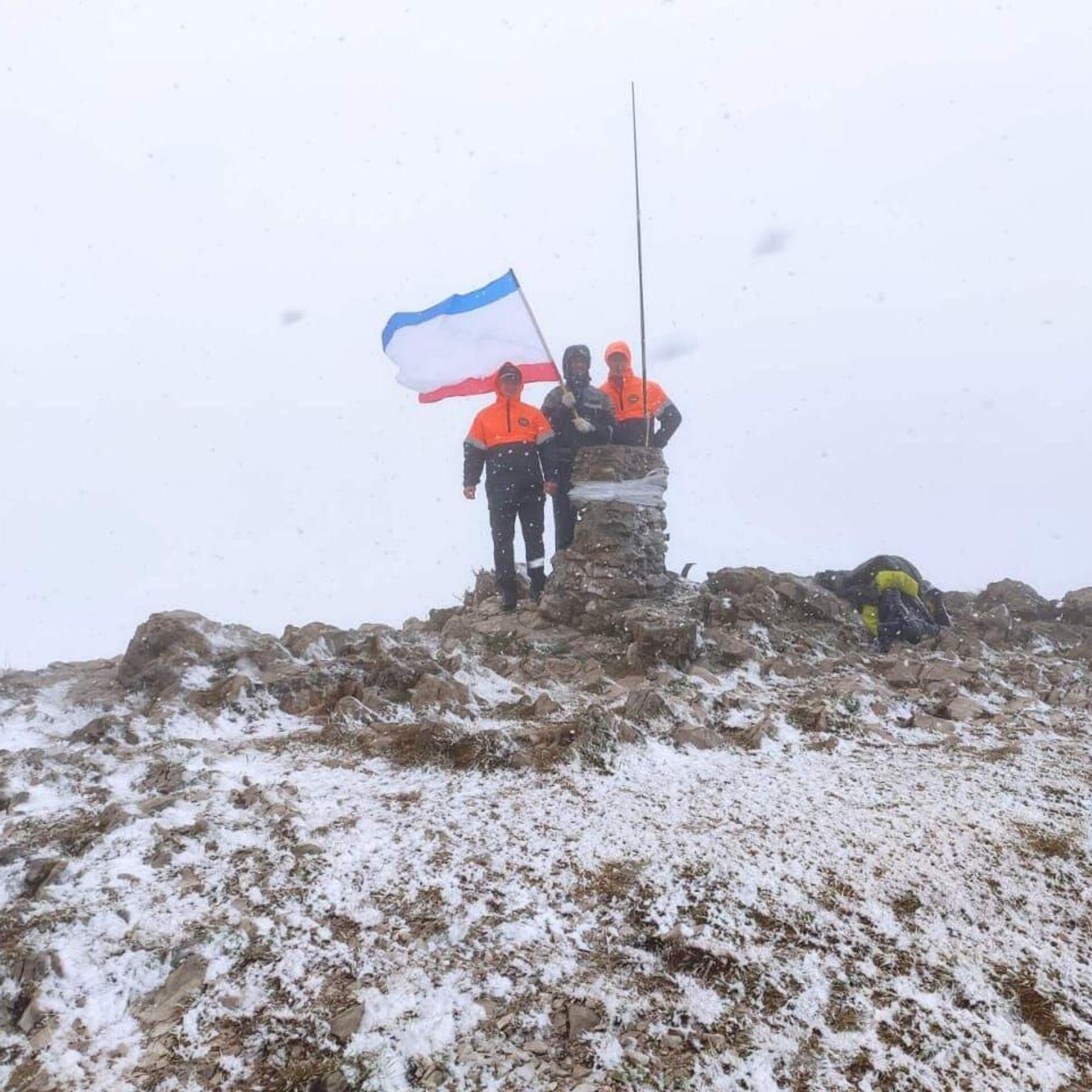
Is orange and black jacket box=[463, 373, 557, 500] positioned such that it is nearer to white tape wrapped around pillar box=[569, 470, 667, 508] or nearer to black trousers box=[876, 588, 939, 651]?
white tape wrapped around pillar box=[569, 470, 667, 508]

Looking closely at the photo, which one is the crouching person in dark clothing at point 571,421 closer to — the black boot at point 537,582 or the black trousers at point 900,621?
the black boot at point 537,582

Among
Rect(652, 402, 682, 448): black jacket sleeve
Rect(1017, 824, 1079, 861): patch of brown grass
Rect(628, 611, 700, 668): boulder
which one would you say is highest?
Rect(652, 402, 682, 448): black jacket sleeve

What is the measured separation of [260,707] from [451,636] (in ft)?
8.68

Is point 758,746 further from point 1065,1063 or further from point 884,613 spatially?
point 884,613

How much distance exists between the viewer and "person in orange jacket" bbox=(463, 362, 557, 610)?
8.41 meters

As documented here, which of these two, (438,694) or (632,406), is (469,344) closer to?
(632,406)

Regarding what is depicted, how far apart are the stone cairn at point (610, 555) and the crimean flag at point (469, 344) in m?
1.30

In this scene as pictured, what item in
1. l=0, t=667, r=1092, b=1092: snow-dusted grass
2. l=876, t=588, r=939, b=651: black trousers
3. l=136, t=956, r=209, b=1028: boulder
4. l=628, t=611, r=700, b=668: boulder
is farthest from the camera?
l=876, t=588, r=939, b=651: black trousers

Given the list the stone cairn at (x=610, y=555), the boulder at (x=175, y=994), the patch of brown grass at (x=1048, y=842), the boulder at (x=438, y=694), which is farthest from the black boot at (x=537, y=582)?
the boulder at (x=175, y=994)

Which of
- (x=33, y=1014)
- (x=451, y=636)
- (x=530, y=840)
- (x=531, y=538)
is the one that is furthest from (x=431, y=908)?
(x=531, y=538)

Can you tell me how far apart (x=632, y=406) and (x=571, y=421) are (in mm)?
783

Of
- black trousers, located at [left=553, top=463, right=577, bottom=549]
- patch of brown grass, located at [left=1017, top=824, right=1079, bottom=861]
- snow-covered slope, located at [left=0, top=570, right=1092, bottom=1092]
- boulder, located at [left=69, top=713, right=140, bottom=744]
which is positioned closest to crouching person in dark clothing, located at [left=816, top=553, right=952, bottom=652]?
snow-covered slope, located at [left=0, top=570, right=1092, bottom=1092]

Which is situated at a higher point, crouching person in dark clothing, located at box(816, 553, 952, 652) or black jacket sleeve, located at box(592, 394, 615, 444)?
black jacket sleeve, located at box(592, 394, 615, 444)

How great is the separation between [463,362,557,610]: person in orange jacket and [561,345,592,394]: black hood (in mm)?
528
